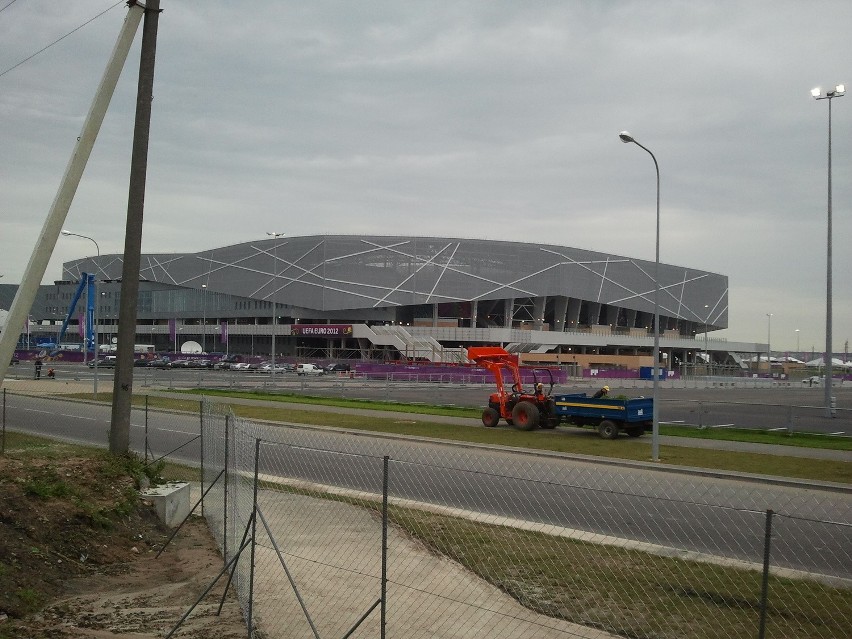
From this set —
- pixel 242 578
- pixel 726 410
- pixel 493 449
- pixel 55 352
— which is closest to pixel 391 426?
pixel 493 449

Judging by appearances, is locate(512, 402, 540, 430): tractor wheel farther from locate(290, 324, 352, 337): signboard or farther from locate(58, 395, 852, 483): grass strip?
locate(290, 324, 352, 337): signboard

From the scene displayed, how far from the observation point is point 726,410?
40656 millimetres

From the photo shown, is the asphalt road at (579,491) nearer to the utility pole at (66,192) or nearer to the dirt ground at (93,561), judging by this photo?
the dirt ground at (93,561)

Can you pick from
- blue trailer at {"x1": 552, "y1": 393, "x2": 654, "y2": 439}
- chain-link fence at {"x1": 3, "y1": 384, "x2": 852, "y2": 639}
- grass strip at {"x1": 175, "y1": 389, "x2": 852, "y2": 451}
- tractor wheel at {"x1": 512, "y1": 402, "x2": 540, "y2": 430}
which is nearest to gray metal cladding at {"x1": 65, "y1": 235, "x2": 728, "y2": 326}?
grass strip at {"x1": 175, "y1": 389, "x2": 852, "y2": 451}

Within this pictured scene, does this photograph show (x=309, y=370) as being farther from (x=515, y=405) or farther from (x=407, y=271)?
(x=515, y=405)

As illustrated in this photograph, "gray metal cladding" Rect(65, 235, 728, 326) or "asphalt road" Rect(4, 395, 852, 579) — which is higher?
"gray metal cladding" Rect(65, 235, 728, 326)

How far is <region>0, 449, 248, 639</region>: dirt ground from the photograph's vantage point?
7711 mm

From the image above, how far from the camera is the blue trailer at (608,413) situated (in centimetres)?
2508

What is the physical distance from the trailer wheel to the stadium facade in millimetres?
70791

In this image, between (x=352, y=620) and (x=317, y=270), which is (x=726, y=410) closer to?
(x=352, y=620)

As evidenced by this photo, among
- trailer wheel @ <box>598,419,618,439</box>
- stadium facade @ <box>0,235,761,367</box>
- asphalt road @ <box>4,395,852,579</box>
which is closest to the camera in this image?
asphalt road @ <box>4,395,852,579</box>

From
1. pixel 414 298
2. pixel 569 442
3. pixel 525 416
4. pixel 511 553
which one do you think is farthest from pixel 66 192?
pixel 414 298

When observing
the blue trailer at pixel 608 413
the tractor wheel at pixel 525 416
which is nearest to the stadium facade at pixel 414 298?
the tractor wheel at pixel 525 416

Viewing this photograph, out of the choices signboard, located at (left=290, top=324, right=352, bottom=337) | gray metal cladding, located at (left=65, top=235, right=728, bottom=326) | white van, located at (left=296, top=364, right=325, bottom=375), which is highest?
gray metal cladding, located at (left=65, top=235, right=728, bottom=326)
